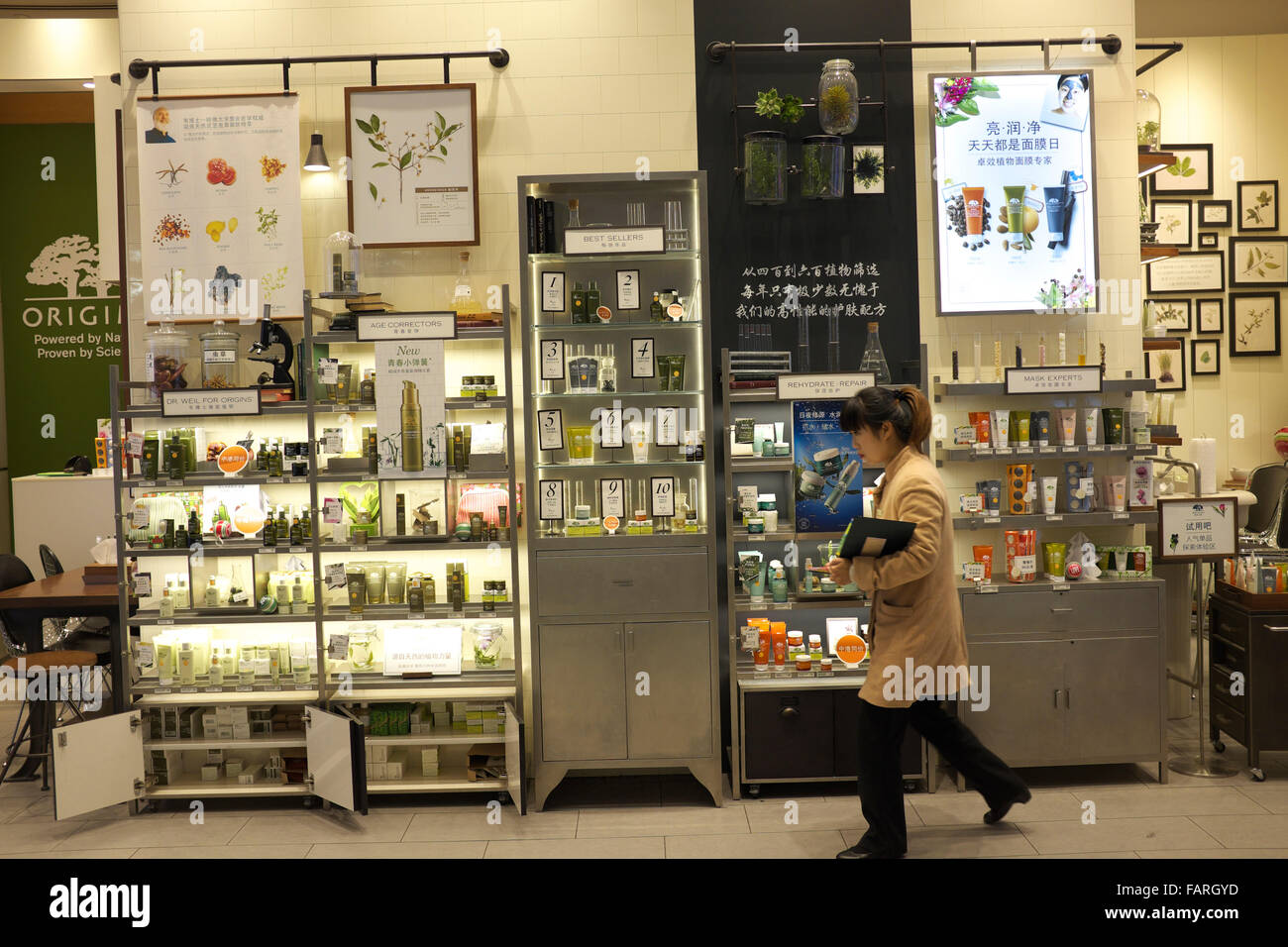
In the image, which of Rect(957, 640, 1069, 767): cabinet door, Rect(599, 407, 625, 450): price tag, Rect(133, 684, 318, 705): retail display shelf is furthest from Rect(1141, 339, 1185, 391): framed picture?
Rect(133, 684, 318, 705): retail display shelf

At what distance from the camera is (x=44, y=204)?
8531mm

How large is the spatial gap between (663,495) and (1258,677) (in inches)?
114

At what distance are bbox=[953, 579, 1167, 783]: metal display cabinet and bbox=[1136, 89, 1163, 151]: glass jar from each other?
2404mm

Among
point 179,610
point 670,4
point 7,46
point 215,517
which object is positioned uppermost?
point 7,46

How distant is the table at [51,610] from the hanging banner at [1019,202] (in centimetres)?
449

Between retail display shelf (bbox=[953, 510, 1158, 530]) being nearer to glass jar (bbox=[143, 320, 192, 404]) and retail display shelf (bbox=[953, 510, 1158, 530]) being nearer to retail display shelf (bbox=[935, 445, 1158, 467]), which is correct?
retail display shelf (bbox=[935, 445, 1158, 467])

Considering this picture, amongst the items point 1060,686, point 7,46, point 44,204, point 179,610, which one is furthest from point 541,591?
point 44,204

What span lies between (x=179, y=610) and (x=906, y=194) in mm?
4204

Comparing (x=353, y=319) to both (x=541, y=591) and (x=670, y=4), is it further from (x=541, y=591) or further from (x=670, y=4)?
(x=670, y=4)

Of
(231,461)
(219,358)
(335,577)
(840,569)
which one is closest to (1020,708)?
(840,569)

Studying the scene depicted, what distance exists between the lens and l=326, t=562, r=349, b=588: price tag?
4.62 meters

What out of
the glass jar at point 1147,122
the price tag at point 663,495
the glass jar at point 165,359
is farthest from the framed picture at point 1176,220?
the glass jar at point 165,359

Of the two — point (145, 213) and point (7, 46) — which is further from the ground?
point (7, 46)

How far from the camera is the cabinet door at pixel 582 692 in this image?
14.8 ft
